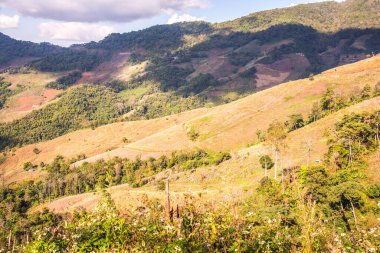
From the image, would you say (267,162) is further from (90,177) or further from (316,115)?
(90,177)

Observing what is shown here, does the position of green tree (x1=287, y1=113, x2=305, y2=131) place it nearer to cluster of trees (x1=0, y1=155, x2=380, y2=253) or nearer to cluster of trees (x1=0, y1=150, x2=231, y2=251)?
cluster of trees (x1=0, y1=150, x2=231, y2=251)

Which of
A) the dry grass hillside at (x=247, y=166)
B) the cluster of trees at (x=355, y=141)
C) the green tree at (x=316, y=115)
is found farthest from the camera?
the green tree at (x=316, y=115)

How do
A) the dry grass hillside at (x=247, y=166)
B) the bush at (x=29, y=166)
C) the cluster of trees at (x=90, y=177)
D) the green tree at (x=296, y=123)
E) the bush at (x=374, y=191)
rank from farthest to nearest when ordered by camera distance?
1. the bush at (x=29, y=166)
2. the green tree at (x=296, y=123)
3. the cluster of trees at (x=90, y=177)
4. the dry grass hillside at (x=247, y=166)
5. the bush at (x=374, y=191)

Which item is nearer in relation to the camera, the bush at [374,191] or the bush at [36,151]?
the bush at [374,191]

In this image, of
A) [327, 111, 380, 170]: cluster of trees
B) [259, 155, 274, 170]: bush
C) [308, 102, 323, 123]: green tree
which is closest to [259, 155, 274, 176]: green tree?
[259, 155, 274, 170]: bush

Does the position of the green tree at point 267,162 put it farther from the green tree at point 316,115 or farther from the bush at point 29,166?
the bush at point 29,166

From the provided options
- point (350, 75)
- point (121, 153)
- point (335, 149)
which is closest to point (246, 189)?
point (335, 149)

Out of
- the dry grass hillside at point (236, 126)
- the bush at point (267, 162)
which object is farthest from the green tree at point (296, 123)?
the bush at point (267, 162)

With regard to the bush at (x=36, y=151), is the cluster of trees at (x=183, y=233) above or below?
above

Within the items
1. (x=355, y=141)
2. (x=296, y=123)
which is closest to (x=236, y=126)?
(x=296, y=123)

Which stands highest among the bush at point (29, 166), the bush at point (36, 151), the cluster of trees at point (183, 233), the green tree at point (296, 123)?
the cluster of trees at point (183, 233)

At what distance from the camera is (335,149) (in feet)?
186

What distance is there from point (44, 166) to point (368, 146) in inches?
5446

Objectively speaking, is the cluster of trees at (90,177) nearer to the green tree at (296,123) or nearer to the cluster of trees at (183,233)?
the green tree at (296,123)
